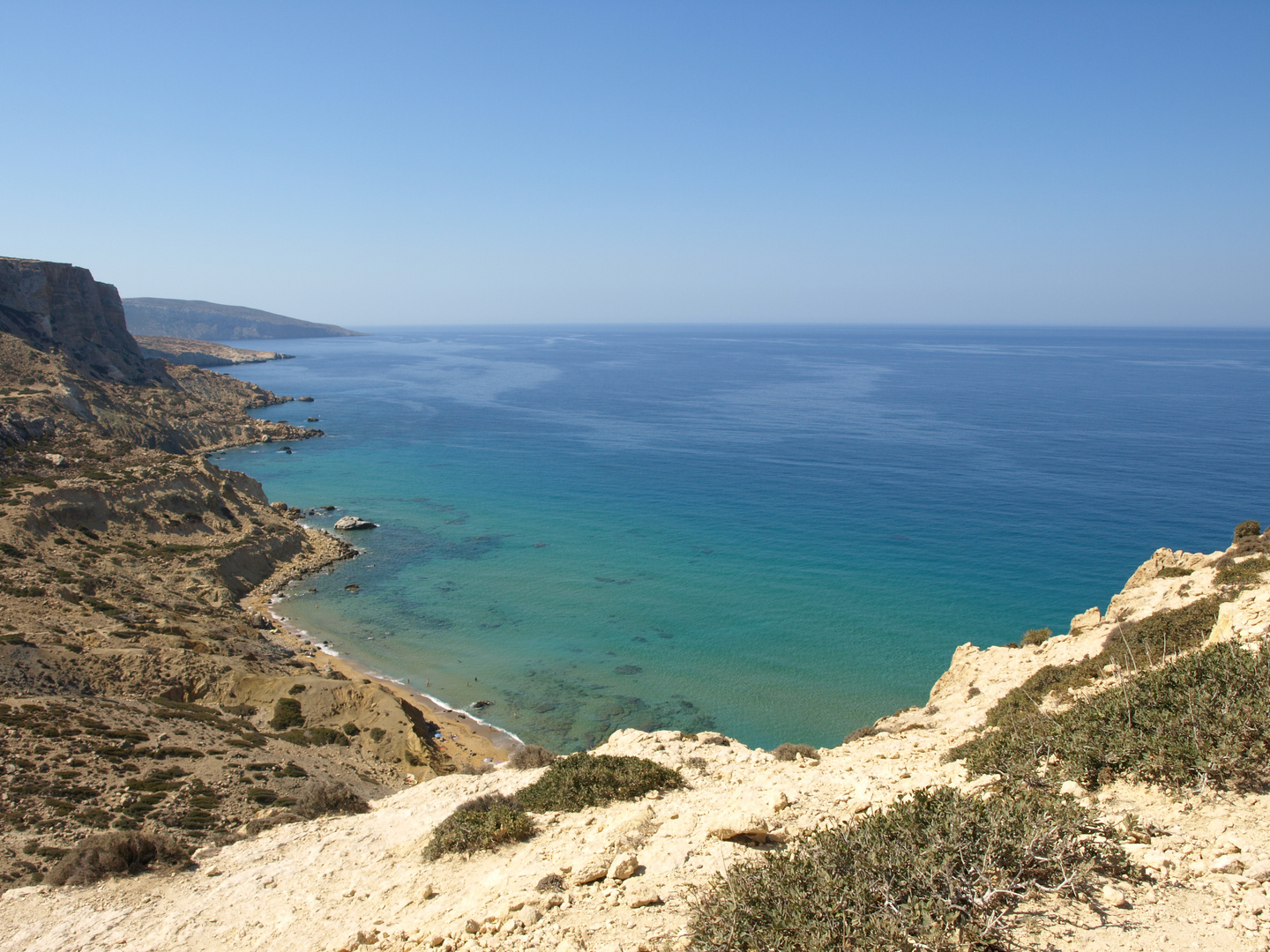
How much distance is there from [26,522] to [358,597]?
19604 millimetres

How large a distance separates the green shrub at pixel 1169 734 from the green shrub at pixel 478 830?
897 cm

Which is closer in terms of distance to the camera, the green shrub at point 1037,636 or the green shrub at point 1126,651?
the green shrub at point 1126,651

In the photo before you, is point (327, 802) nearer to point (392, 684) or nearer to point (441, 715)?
point (441, 715)

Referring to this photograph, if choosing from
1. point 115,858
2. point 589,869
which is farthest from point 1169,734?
point 115,858

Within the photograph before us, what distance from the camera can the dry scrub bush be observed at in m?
15.2

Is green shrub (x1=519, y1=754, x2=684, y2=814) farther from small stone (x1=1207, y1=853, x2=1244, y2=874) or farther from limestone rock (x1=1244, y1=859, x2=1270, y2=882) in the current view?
limestone rock (x1=1244, y1=859, x2=1270, y2=882)

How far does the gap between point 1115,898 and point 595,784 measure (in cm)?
1060

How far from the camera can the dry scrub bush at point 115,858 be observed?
15.2 m

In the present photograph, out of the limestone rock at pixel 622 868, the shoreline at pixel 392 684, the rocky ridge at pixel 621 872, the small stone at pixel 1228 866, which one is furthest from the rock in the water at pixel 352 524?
the small stone at pixel 1228 866

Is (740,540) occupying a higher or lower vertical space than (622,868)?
lower

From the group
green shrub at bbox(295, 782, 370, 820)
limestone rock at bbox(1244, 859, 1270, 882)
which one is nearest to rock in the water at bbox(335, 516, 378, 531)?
green shrub at bbox(295, 782, 370, 820)

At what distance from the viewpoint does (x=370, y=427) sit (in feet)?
→ 378

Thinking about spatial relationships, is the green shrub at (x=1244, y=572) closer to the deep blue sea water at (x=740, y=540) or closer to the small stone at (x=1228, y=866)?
the deep blue sea water at (x=740, y=540)

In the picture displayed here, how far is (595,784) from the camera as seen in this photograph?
16.3 metres
